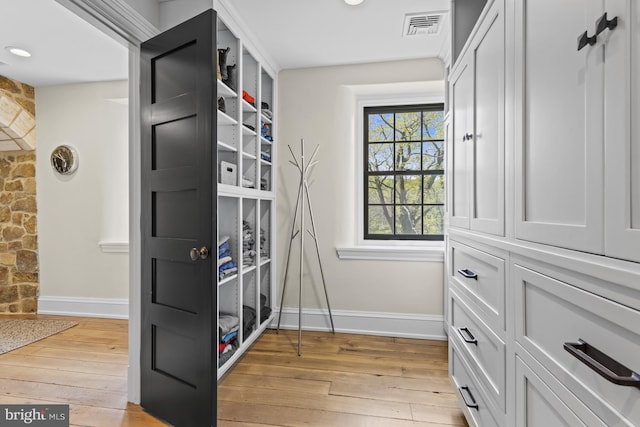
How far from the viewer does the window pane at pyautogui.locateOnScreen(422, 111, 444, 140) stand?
3.15 meters

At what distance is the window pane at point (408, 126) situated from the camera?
3.20 m

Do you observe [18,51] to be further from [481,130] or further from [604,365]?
[604,365]

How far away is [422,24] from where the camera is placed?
2400 mm

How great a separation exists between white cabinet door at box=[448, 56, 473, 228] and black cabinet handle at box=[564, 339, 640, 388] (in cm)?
86

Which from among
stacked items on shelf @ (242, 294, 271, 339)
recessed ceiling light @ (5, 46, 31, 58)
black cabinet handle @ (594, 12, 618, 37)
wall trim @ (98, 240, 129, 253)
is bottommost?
stacked items on shelf @ (242, 294, 271, 339)

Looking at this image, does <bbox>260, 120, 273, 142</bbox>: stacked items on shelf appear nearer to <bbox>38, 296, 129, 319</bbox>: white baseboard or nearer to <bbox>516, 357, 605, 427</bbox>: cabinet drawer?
<bbox>38, 296, 129, 319</bbox>: white baseboard

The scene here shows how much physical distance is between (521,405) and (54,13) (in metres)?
3.47

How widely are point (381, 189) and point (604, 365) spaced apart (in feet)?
8.79

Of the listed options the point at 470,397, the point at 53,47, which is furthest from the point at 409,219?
the point at 53,47

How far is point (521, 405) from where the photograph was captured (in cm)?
100

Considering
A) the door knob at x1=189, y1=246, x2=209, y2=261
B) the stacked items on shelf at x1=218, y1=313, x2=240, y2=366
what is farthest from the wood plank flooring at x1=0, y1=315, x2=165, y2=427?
the door knob at x1=189, y1=246, x2=209, y2=261

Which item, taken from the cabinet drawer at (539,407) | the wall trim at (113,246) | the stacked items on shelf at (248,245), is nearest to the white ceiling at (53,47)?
the wall trim at (113,246)

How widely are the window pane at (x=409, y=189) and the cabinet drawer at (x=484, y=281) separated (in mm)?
1527

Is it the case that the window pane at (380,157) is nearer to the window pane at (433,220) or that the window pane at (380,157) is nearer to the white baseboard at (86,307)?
the window pane at (433,220)
